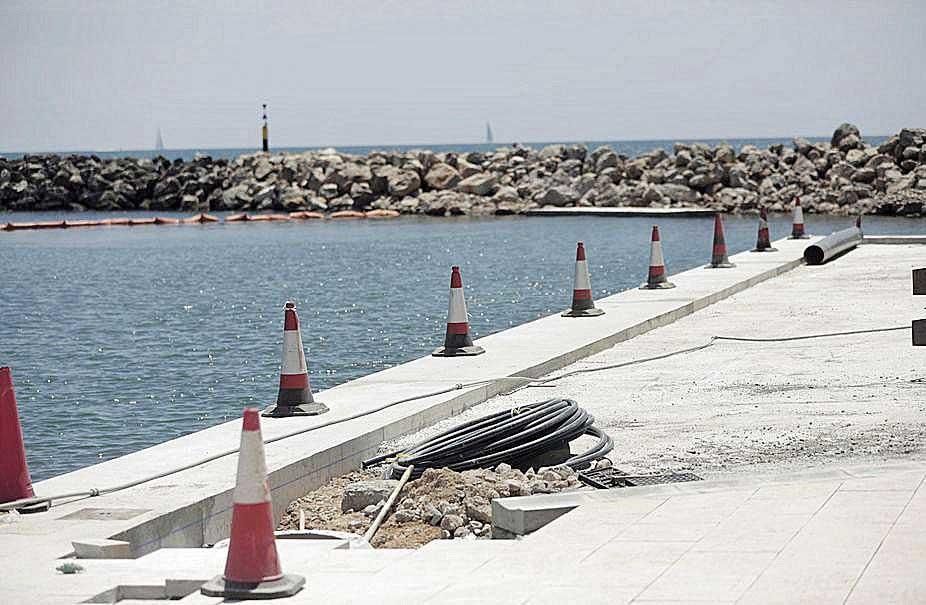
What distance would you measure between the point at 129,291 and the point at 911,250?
52.0 feet

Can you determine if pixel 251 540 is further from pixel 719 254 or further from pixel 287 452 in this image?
pixel 719 254

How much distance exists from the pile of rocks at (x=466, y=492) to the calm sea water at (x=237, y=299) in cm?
475

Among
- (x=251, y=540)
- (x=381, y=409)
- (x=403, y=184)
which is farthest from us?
(x=403, y=184)

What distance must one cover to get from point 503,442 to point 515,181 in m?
56.7

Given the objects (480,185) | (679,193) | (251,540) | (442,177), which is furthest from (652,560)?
(442,177)

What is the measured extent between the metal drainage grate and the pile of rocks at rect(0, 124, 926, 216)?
4468cm

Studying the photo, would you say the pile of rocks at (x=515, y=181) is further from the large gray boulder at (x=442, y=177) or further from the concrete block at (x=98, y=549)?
the concrete block at (x=98, y=549)

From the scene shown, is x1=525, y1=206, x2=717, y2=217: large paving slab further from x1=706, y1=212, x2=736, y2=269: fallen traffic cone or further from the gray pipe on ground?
x1=706, y1=212, x2=736, y2=269: fallen traffic cone

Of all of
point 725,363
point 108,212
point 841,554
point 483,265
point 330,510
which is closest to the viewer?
point 841,554

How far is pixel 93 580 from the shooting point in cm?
628

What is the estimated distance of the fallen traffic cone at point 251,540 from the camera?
580 cm

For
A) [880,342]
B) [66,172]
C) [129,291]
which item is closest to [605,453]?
[880,342]

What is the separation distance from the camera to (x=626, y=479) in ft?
26.5

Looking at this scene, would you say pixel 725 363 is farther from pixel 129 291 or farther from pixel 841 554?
pixel 129 291
